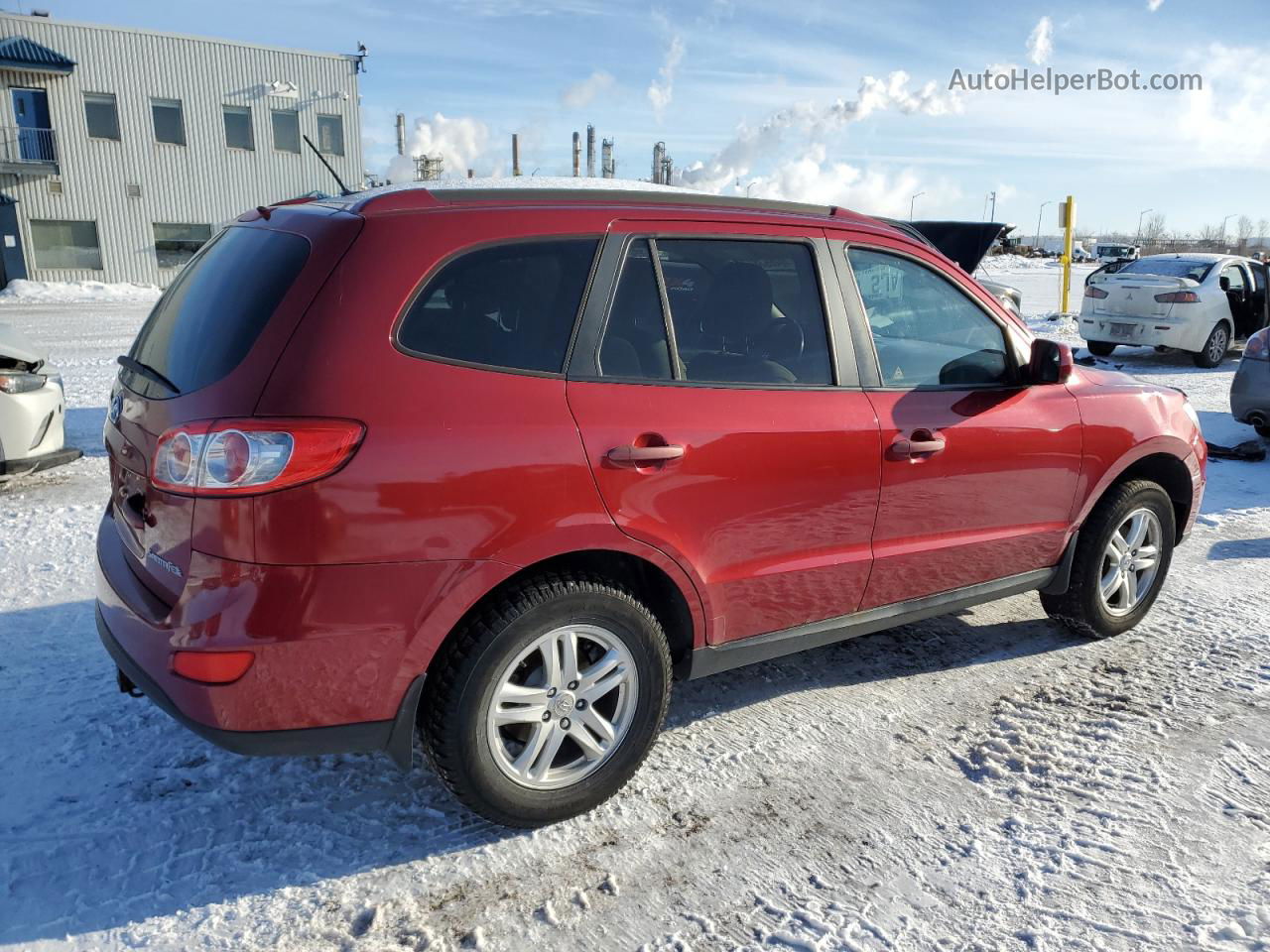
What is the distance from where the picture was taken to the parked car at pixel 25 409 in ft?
19.8

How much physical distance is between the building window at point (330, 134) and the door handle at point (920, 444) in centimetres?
3396

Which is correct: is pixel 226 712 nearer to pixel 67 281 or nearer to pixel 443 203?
pixel 443 203

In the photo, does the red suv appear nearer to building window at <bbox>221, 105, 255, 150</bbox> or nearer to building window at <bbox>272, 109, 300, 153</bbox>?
building window at <bbox>221, 105, 255, 150</bbox>

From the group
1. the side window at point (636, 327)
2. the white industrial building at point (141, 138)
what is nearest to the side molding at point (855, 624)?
the side window at point (636, 327)

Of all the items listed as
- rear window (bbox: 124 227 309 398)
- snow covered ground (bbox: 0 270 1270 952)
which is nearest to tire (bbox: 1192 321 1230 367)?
snow covered ground (bbox: 0 270 1270 952)

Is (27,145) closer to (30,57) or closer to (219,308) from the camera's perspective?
(30,57)

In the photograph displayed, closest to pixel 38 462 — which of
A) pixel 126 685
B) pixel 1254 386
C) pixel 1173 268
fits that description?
pixel 126 685

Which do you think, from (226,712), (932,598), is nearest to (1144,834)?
(932,598)

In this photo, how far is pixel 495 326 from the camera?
2734 millimetres

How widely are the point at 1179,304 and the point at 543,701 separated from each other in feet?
42.3

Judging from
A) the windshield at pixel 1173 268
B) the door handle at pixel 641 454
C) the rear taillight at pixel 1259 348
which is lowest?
the rear taillight at pixel 1259 348

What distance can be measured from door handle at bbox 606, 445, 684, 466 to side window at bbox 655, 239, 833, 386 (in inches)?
11.6

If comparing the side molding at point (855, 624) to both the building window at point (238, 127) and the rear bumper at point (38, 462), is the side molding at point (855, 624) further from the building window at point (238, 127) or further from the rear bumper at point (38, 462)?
the building window at point (238, 127)

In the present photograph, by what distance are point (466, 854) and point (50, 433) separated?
5.12 metres
